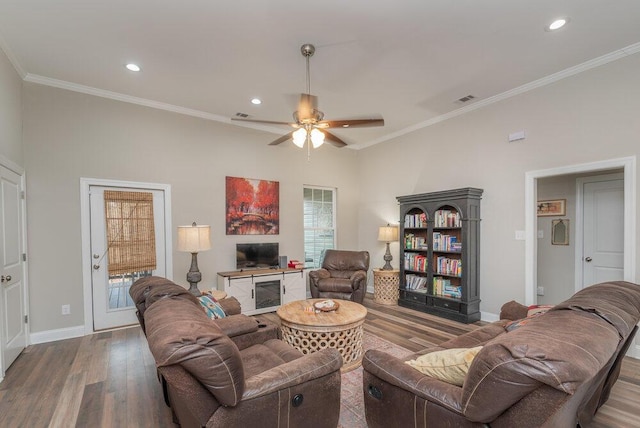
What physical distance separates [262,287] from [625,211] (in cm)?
466

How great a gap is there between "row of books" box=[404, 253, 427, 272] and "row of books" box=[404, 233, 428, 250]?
0.45ft

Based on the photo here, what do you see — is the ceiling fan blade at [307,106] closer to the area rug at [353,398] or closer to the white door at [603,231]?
the area rug at [353,398]

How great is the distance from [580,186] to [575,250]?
3.09ft

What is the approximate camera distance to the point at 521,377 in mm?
1100

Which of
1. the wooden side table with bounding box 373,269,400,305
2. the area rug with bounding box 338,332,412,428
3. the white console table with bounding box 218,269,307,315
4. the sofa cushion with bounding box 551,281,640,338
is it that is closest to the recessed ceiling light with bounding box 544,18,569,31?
the sofa cushion with bounding box 551,281,640,338

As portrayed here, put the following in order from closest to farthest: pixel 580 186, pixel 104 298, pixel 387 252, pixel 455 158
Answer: pixel 104 298 < pixel 580 186 < pixel 455 158 < pixel 387 252

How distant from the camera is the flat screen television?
16.5 feet

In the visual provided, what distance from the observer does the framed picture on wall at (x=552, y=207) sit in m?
4.59

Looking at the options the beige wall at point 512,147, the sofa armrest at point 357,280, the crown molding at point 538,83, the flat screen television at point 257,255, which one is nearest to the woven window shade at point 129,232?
the flat screen television at point 257,255

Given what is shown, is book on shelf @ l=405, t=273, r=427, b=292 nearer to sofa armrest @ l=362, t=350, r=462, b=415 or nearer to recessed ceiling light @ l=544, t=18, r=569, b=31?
sofa armrest @ l=362, t=350, r=462, b=415

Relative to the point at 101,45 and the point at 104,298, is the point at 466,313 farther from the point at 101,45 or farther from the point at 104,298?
the point at 101,45

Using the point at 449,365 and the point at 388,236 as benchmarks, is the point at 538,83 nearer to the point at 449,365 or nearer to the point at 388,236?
the point at 388,236

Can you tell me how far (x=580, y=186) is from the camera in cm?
441

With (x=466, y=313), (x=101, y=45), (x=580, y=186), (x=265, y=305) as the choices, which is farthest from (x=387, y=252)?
(x=101, y=45)
